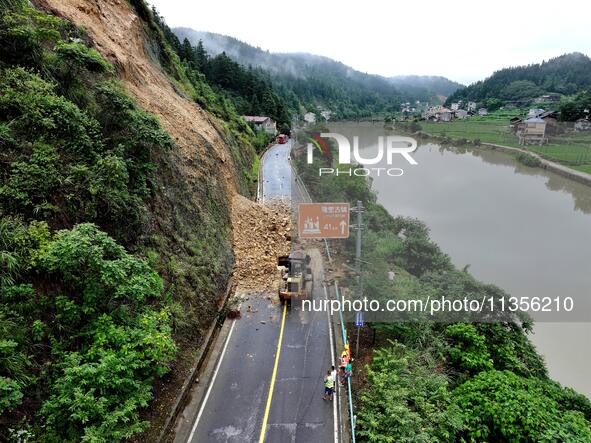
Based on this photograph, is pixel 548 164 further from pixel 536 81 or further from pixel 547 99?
pixel 536 81

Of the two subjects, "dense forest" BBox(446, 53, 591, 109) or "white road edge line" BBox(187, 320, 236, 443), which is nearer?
"white road edge line" BBox(187, 320, 236, 443)

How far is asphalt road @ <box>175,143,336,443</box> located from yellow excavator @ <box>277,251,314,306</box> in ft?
1.87

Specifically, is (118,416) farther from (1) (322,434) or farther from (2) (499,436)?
(2) (499,436)

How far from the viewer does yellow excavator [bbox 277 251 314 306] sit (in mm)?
15438

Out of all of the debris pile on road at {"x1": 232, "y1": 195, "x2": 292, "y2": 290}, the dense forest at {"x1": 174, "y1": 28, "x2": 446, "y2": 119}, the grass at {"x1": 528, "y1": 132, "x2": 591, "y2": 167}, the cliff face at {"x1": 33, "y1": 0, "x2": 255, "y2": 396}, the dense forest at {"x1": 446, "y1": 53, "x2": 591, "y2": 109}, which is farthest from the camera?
the dense forest at {"x1": 174, "y1": 28, "x2": 446, "y2": 119}

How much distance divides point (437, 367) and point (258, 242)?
1112cm

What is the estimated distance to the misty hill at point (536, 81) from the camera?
7819 cm

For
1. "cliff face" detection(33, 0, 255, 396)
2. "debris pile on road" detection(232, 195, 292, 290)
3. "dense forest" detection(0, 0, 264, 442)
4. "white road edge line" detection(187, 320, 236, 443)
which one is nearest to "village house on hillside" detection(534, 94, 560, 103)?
"debris pile on road" detection(232, 195, 292, 290)

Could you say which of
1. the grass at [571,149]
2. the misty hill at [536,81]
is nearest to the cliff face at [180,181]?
the grass at [571,149]

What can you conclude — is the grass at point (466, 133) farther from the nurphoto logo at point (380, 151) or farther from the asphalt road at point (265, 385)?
the asphalt road at point (265, 385)

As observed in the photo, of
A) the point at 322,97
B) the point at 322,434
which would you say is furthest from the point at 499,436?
the point at 322,97

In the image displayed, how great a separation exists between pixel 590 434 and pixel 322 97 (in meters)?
129

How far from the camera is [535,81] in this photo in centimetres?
9100

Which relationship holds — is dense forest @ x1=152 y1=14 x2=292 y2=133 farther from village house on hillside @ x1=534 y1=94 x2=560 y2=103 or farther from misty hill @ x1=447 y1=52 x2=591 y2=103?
misty hill @ x1=447 y1=52 x2=591 y2=103
